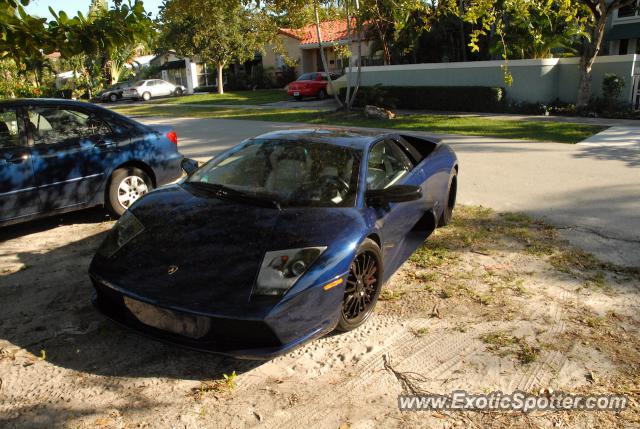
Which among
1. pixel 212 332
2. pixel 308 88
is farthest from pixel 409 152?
pixel 308 88

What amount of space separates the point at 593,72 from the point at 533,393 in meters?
17.1

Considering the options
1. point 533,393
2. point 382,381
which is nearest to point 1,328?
point 382,381

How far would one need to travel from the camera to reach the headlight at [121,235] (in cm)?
355

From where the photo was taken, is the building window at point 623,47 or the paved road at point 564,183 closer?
the paved road at point 564,183

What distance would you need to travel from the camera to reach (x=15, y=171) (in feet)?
17.3

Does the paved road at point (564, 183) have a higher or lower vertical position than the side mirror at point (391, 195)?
lower

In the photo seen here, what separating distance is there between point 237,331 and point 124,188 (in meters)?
3.94

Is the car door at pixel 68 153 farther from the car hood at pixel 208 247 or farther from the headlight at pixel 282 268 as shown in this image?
the headlight at pixel 282 268

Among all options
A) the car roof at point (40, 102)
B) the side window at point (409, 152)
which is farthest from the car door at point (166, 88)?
the side window at point (409, 152)

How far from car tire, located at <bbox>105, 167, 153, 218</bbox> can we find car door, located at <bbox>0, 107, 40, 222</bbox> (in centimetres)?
82

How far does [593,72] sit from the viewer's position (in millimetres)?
17031

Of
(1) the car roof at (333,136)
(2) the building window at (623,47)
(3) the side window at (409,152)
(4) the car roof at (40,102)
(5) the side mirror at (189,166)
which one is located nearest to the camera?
(1) the car roof at (333,136)

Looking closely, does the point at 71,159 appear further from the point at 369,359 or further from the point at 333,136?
the point at 369,359

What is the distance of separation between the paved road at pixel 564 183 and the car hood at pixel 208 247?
3.25 m
